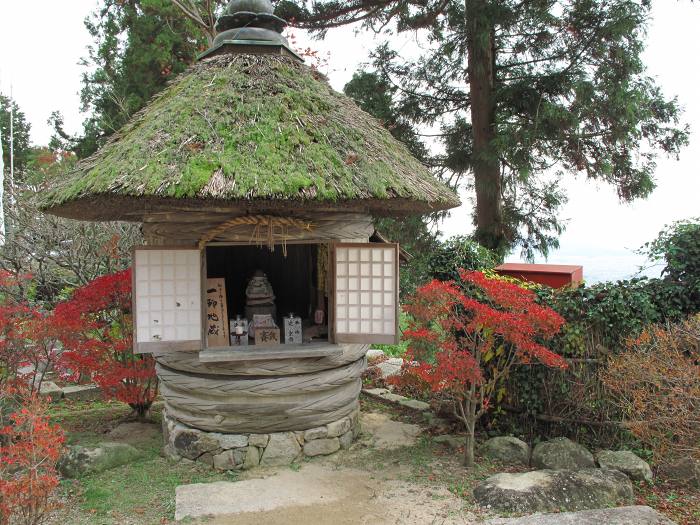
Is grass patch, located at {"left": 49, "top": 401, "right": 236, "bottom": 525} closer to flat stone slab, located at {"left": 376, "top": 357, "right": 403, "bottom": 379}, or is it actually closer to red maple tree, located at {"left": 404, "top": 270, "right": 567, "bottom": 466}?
red maple tree, located at {"left": 404, "top": 270, "right": 567, "bottom": 466}

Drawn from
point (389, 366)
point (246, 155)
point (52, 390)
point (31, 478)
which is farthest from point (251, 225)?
point (52, 390)

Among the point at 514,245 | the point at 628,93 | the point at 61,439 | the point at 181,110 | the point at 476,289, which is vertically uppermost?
the point at 628,93

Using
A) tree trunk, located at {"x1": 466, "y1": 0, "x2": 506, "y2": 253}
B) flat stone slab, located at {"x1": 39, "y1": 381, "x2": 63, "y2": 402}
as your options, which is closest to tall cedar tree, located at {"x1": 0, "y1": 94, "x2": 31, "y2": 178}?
flat stone slab, located at {"x1": 39, "y1": 381, "x2": 63, "y2": 402}

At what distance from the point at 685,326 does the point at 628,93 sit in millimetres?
4795

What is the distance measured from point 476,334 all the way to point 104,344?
15.0ft

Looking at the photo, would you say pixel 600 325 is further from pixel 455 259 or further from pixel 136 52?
pixel 136 52

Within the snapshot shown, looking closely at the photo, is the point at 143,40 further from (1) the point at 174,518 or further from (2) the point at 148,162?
(1) the point at 174,518

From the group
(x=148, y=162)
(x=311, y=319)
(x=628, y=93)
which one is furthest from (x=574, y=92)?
(x=148, y=162)

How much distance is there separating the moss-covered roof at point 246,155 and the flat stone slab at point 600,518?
9.72ft

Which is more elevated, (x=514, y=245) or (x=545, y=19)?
(x=545, y=19)

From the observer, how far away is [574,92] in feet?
27.7

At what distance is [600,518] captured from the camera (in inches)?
160

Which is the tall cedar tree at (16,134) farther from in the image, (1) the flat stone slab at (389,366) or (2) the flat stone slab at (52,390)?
(1) the flat stone slab at (389,366)

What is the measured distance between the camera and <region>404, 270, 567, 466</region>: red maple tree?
5020mm
